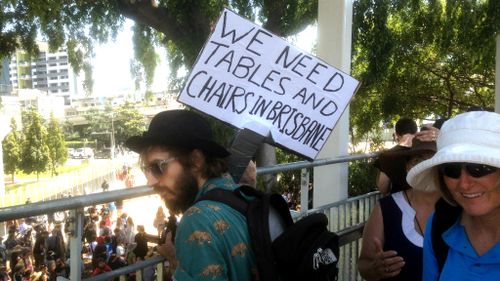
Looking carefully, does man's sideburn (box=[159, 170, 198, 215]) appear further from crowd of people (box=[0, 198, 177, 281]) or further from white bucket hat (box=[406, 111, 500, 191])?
white bucket hat (box=[406, 111, 500, 191])

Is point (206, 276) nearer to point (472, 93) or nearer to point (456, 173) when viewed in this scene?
point (456, 173)

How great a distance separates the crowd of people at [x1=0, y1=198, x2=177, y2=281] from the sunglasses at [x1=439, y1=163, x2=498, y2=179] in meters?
1.03

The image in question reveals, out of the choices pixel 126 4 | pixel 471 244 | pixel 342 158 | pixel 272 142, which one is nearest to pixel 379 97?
pixel 126 4

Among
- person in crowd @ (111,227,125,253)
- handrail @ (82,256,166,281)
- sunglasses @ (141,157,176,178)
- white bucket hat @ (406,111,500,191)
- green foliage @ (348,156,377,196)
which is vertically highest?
white bucket hat @ (406,111,500,191)

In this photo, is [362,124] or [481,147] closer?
[481,147]

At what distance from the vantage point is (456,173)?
4.59 ft

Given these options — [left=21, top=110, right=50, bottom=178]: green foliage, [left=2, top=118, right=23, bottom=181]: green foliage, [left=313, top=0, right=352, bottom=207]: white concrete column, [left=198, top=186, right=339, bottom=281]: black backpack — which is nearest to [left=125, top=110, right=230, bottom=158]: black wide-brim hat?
[left=198, top=186, right=339, bottom=281]: black backpack

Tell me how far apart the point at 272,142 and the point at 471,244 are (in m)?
1.16

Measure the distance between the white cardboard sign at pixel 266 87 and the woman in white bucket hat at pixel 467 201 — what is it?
3.43ft

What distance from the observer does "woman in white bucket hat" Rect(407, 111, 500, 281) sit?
1324mm

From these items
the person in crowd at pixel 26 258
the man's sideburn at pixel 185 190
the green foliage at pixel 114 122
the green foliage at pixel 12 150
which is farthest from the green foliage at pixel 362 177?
the green foliage at pixel 114 122

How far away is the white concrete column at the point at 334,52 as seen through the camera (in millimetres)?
3914

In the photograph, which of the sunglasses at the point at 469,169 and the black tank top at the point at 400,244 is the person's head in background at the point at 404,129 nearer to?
the black tank top at the point at 400,244

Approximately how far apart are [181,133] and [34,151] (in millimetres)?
51092
